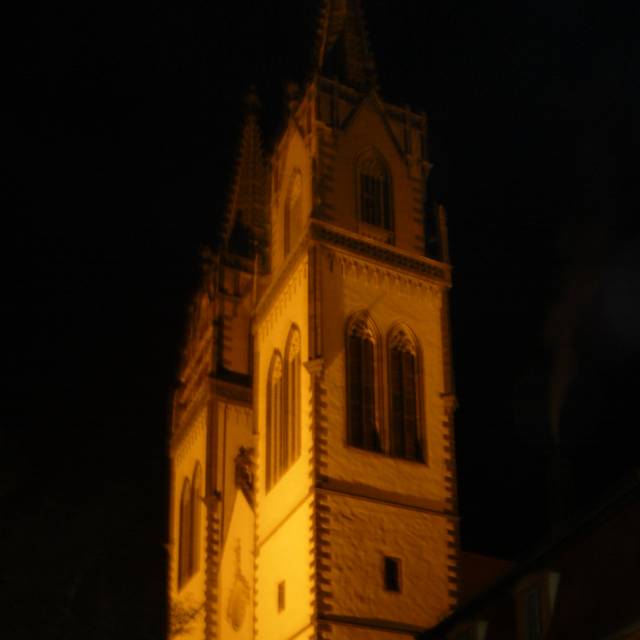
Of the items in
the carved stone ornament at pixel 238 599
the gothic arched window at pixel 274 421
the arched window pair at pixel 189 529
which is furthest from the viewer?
the arched window pair at pixel 189 529

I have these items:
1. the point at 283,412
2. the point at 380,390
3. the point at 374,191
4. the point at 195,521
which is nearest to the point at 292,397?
the point at 283,412

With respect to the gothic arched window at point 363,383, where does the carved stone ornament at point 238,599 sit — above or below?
below

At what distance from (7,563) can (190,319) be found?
32608 millimetres

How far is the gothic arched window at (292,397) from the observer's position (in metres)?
39.6

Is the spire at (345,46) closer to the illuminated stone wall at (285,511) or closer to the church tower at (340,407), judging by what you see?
the church tower at (340,407)

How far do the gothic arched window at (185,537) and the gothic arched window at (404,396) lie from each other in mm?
14676

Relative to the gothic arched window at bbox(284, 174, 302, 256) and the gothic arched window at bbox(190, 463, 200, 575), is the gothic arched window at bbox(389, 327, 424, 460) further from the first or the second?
the gothic arched window at bbox(190, 463, 200, 575)

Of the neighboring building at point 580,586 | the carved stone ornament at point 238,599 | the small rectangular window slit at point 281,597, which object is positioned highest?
the carved stone ornament at point 238,599

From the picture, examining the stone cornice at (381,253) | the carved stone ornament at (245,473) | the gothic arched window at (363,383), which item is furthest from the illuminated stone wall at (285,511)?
the carved stone ornament at (245,473)

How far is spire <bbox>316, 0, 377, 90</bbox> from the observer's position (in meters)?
45.9

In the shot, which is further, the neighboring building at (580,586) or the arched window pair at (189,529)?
the arched window pair at (189,529)

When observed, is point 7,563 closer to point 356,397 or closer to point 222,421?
point 356,397

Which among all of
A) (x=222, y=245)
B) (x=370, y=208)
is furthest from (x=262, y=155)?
(x=370, y=208)

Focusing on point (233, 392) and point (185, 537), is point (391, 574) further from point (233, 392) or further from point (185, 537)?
point (185, 537)
